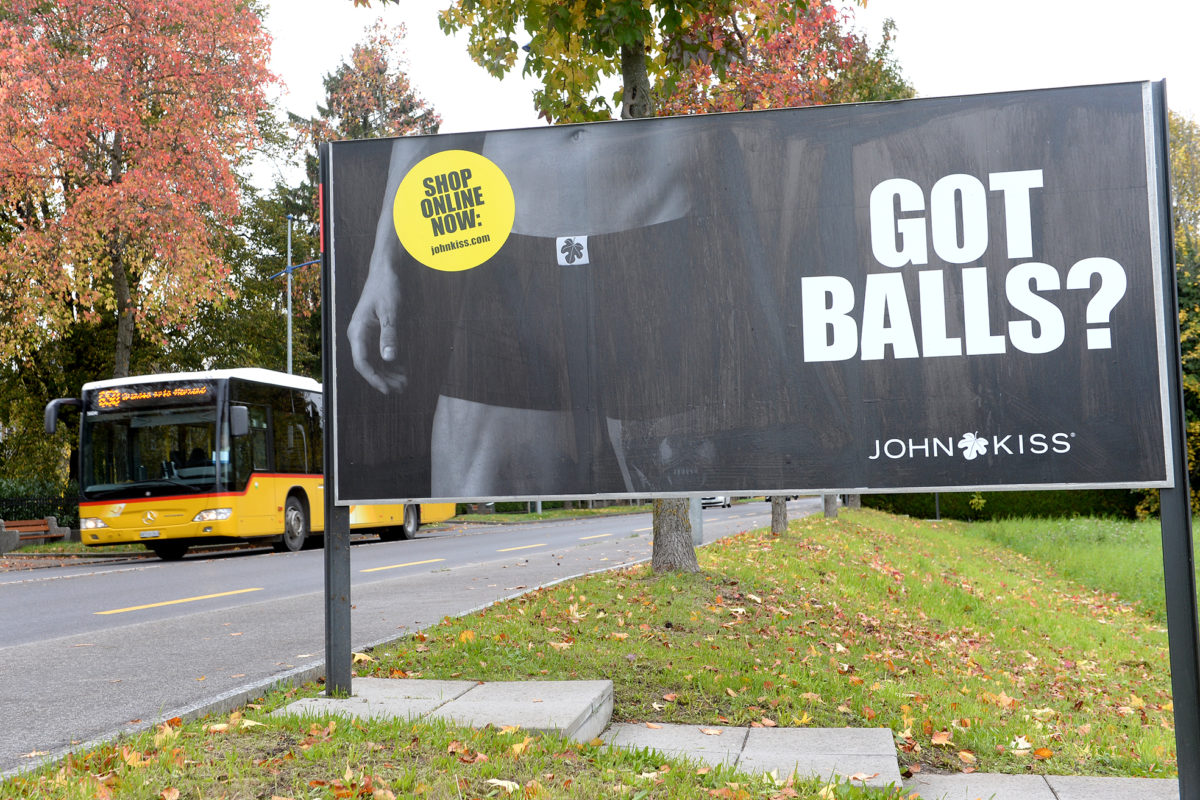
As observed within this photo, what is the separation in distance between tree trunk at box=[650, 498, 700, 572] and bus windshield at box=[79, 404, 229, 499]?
36.5 feet

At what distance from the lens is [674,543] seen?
10.1 meters

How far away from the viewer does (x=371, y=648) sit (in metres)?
7.29

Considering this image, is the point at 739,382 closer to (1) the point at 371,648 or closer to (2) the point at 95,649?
(1) the point at 371,648

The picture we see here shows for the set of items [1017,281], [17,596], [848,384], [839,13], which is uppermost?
[839,13]

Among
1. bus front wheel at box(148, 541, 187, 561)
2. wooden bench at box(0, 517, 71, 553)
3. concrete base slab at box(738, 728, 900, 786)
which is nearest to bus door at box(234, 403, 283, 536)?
bus front wheel at box(148, 541, 187, 561)

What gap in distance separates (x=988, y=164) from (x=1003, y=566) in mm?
17418

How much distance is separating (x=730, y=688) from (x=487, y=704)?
170 cm

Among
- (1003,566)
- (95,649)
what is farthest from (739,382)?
(1003,566)

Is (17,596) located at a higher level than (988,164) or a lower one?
lower

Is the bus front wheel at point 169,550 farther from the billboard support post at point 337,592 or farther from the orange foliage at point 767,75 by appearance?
the billboard support post at point 337,592

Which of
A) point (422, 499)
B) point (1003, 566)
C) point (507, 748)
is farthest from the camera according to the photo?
point (1003, 566)

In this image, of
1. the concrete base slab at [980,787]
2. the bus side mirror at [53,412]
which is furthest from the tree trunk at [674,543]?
the bus side mirror at [53,412]

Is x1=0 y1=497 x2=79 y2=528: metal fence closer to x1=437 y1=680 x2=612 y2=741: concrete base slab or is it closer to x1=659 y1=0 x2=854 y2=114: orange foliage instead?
x1=659 y1=0 x2=854 y2=114: orange foliage

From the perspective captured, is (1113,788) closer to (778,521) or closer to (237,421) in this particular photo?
(778,521)
